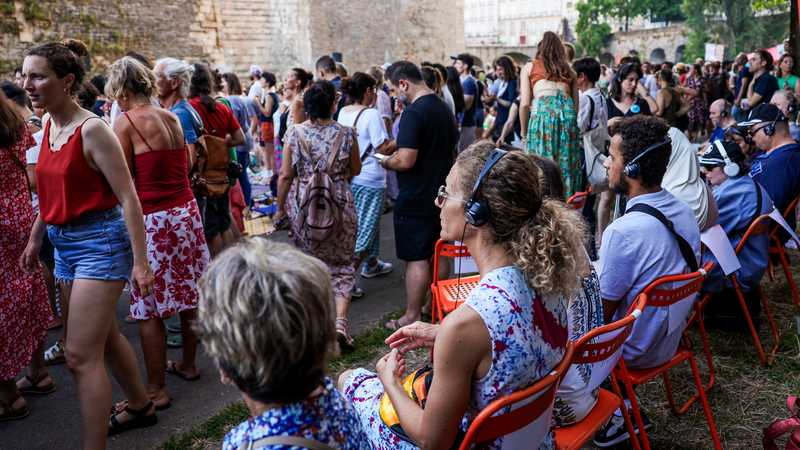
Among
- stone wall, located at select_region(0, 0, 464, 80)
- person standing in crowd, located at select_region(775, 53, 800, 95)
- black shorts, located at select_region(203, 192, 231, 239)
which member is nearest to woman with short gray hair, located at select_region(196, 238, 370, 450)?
black shorts, located at select_region(203, 192, 231, 239)

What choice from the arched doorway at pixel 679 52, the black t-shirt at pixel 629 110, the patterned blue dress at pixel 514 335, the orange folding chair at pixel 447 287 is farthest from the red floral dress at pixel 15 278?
the arched doorway at pixel 679 52

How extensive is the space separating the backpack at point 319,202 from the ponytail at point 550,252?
7.96 ft

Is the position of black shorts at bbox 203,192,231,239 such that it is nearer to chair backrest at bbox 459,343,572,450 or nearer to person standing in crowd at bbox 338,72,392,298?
person standing in crowd at bbox 338,72,392,298

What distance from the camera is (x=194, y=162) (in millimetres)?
4254

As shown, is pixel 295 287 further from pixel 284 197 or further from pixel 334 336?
pixel 284 197

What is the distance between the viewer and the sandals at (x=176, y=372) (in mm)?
3791

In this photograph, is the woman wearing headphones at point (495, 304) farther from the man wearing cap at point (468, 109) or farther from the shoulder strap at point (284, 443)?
the man wearing cap at point (468, 109)

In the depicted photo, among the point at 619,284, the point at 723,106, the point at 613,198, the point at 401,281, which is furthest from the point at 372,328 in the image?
the point at 723,106

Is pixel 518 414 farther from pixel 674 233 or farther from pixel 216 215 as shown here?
pixel 216 215

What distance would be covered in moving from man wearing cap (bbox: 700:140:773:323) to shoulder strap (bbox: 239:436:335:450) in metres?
3.00

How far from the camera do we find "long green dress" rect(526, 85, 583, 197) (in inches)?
198

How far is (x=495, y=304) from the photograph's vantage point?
1691 millimetres

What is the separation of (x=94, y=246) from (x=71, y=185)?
11.0 inches

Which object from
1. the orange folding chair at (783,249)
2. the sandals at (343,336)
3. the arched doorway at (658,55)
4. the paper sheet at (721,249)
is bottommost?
the sandals at (343,336)
